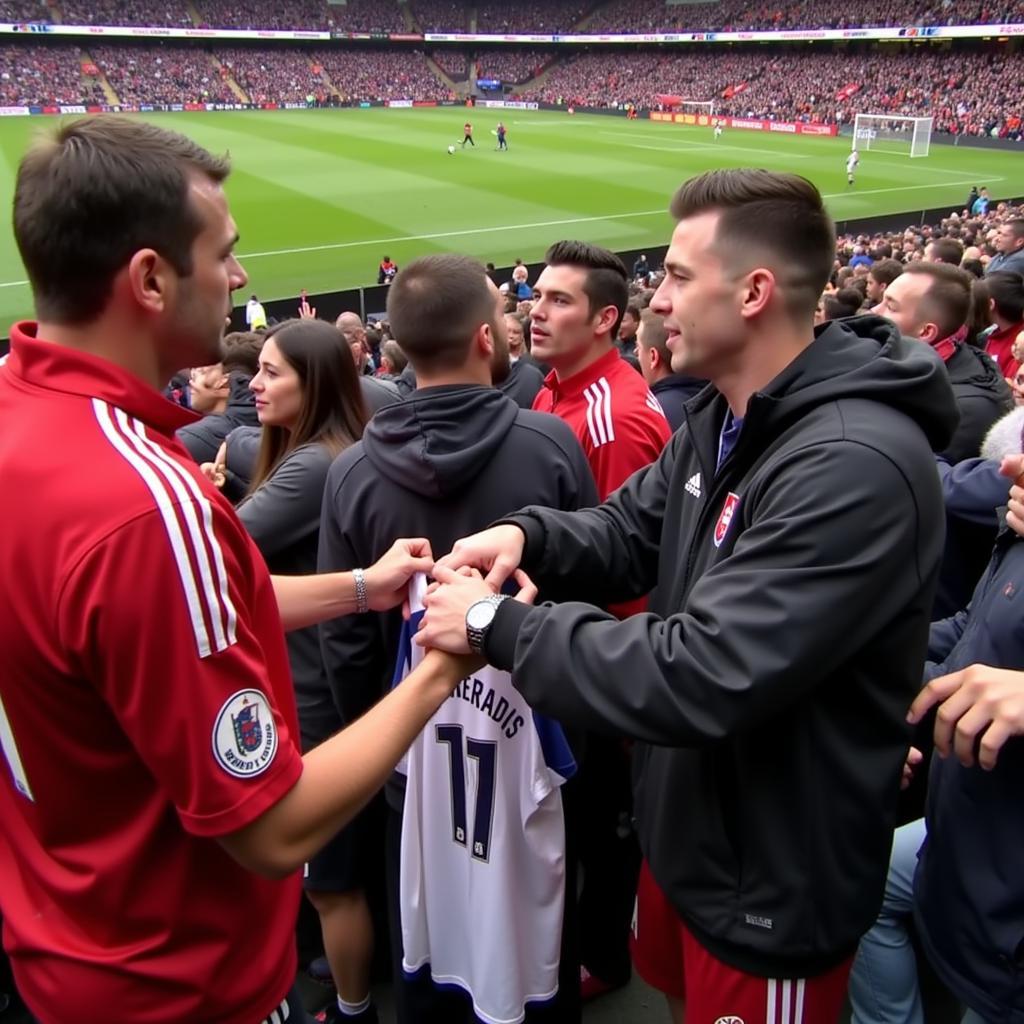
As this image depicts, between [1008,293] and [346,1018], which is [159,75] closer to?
[1008,293]

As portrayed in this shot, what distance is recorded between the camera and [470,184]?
1189 inches

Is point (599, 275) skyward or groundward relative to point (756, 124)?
groundward

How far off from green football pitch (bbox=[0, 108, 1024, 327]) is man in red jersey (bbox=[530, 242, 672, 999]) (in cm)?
1222

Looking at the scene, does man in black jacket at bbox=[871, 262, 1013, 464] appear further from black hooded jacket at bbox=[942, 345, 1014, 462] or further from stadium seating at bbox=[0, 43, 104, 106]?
stadium seating at bbox=[0, 43, 104, 106]

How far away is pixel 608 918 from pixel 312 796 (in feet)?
7.03

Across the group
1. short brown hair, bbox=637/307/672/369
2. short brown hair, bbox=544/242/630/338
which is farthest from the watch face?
short brown hair, bbox=637/307/672/369

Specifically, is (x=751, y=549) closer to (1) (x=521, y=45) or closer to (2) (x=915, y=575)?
(2) (x=915, y=575)

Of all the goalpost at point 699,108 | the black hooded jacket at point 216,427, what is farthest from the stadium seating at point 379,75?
the black hooded jacket at point 216,427

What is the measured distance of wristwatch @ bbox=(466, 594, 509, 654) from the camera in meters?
1.95

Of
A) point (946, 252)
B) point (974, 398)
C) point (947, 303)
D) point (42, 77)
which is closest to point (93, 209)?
point (974, 398)

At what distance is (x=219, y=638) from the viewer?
154 cm

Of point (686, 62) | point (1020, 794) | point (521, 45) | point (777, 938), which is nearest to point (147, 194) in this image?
point (777, 938)

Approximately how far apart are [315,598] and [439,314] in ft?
3.17

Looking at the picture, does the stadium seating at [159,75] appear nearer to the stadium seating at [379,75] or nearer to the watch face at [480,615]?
the stadium seating at [379,75]
